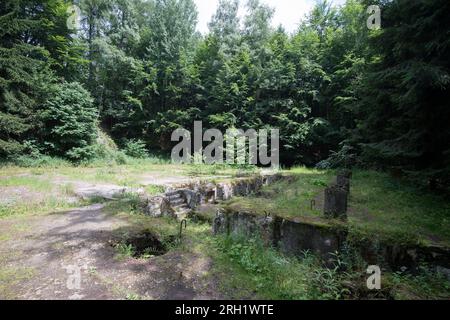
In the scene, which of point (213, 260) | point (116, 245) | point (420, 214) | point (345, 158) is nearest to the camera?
point (213, 260)

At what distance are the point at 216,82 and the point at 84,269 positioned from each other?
18893 millimetres

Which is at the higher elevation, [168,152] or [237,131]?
[237,131]

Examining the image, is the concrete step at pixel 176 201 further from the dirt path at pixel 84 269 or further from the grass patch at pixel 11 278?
the grass patch at pixel 11 278

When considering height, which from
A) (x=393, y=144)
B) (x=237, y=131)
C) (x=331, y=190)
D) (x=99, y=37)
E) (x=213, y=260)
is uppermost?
(x=99, y=37)

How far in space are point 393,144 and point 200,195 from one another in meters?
6.01

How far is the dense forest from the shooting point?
6703 millimetres

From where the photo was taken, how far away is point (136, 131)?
71.1 ft

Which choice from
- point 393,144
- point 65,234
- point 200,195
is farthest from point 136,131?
point 393,144

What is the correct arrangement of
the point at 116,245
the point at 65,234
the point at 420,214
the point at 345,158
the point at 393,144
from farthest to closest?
the point at 345,158, the point at 393,144, the point at 420,214, the point at 65,234, the point at 116,245

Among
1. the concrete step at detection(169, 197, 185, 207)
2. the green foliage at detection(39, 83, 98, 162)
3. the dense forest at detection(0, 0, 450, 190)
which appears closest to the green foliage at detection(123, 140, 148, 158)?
the dense forest at detection(0, 0, 450, 190)

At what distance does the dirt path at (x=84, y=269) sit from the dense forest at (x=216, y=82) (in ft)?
18.2

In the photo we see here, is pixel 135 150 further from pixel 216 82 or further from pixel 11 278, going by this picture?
pixel 11 278

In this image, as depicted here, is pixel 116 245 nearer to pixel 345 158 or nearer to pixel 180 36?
pixel 345 158
